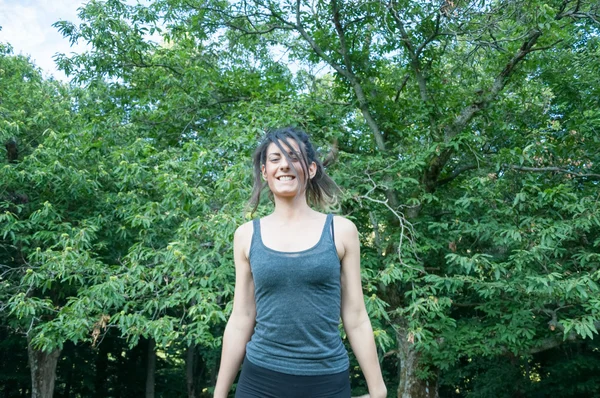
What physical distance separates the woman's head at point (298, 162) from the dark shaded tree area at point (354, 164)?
2928 millimetres

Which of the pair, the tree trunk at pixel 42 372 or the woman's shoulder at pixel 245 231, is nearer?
the woman's shoulder at pixel 245 231

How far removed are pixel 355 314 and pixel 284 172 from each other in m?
0.46

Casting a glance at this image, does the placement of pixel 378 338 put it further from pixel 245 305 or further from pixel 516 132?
pixel 516 132

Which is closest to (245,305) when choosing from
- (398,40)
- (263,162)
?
(263,162)

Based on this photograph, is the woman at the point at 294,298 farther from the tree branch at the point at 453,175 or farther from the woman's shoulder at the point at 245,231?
the tree branch at the point at 453,175

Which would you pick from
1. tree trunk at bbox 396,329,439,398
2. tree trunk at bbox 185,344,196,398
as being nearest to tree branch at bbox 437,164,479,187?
tree trunk at bbox 396,329,439,398

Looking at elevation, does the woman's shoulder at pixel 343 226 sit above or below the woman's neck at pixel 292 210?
below

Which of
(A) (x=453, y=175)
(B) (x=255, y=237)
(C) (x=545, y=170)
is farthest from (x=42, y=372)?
(B) (x=255, y=237)

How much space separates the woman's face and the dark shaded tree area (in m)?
3.06

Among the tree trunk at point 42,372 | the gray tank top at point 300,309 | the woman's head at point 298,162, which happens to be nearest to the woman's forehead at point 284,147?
the woman's head at point 298,162

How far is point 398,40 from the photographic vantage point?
24.9 feet

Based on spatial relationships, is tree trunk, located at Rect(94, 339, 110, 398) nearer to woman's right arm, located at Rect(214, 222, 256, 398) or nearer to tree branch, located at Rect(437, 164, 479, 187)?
tree branch, located at Rect(437, 164, 479, 187)

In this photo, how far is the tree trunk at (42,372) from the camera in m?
10.5

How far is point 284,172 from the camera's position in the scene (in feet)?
5.42
